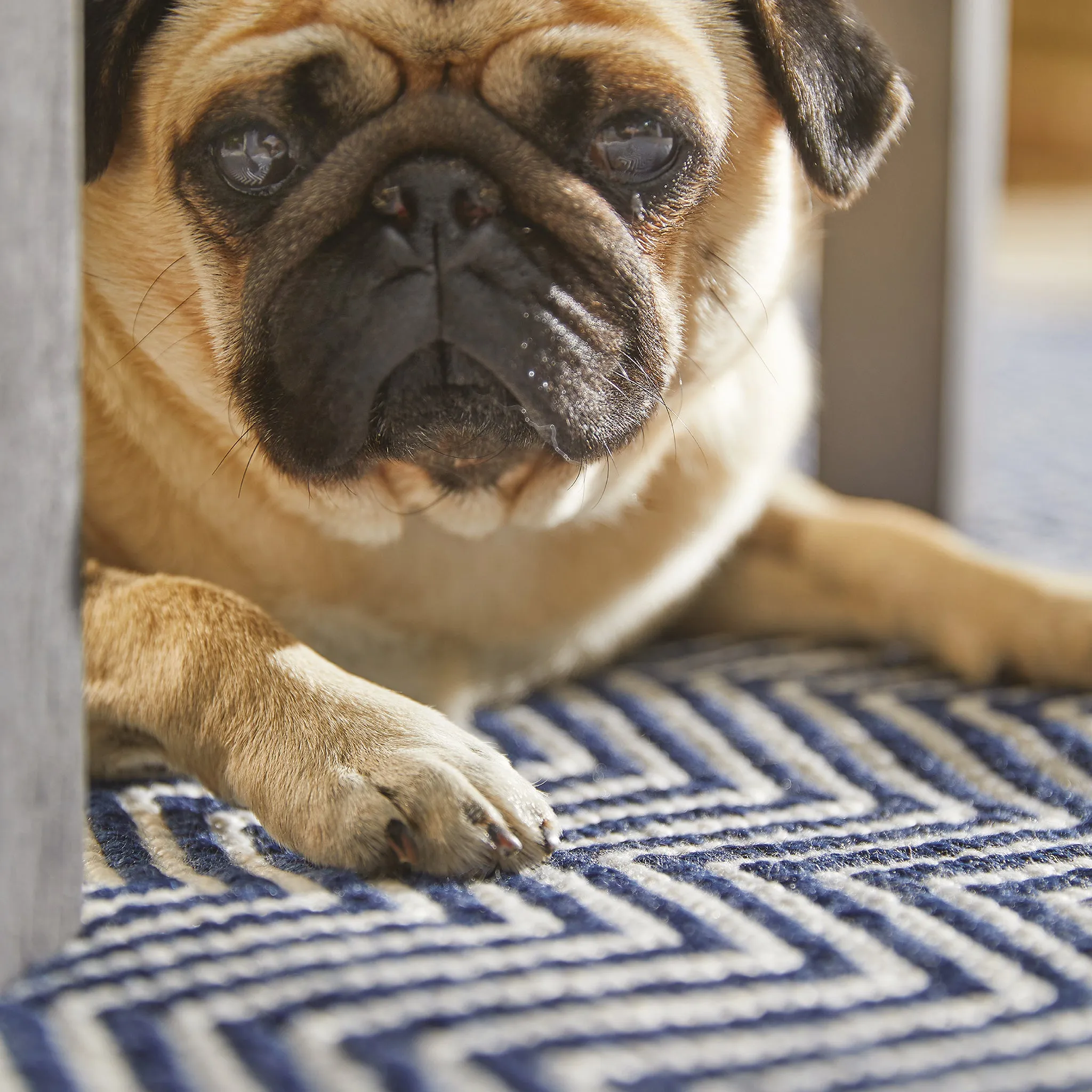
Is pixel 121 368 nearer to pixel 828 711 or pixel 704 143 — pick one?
pixel 704 143

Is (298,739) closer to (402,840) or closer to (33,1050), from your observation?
(402,840)

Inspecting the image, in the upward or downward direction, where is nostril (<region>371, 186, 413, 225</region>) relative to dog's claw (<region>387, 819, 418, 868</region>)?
upward

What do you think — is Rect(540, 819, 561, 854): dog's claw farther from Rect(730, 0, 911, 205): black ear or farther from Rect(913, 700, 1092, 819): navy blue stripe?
Rect(730, 0, 911, 205): black ear

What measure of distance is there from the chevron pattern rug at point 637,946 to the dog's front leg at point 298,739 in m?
0.03

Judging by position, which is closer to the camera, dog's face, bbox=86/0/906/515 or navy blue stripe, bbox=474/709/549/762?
dog's face, bbox=86/0/906/515

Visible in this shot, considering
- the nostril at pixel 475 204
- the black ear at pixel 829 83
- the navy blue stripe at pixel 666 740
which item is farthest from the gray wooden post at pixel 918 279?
the nostril at pixel 475 204

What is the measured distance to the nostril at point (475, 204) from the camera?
1.19 m

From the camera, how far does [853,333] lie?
2.21 metres

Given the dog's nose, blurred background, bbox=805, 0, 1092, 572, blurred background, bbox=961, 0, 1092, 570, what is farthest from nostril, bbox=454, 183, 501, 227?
blurred background, bbox=961, 0, 1092, 570

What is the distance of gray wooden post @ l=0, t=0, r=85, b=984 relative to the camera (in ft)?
2.76

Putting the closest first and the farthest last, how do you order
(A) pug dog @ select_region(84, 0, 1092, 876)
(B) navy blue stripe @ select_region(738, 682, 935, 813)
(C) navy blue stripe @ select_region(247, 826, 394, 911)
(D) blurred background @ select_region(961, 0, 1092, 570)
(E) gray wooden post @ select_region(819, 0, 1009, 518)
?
(C) navy blue stripe @ select_region(247, 826, 394, 911)
(A) pug dog @ select_region(84, 0, 1092, 876)
(B) navy blue stripe @ select_region(738, 682, 935, 813)
(E) gray wooden post @ select_region(819, 0, 1009, 518)
(D) blurred background @ select_region(961, 0, 1092, 570)

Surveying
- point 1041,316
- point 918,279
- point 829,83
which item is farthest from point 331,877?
point 1041,316

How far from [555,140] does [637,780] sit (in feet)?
1.89

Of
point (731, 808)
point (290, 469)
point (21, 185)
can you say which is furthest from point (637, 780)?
point (21, 185)
